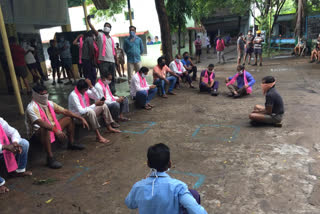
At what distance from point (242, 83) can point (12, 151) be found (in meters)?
6.31

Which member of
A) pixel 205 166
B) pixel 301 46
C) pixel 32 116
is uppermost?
pixel 301 46

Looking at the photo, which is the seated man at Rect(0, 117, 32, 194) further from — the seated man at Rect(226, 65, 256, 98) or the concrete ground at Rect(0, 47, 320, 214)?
the seated man at Rect(226, 65, 256, 98)

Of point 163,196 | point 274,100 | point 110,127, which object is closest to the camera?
point 163,196

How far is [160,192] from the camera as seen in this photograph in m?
1.73

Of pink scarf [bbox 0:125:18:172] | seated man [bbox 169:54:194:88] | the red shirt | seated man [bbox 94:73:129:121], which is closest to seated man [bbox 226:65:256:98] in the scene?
seated man [bbox 169:54:194:88]

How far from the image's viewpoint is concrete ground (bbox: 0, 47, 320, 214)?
2.97 metres

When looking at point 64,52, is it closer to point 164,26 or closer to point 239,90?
point 164,26

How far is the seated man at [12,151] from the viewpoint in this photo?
11.0ft

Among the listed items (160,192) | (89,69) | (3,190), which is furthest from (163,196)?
(89,69)

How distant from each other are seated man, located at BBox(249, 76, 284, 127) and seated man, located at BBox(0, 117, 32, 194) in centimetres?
417

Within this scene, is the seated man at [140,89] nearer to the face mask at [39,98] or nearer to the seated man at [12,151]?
the face mask at [39,98]

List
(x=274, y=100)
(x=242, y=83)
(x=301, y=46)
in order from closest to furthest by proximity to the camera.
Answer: (x=274, y=100) → (x=242, y=83) → (x=301, y=46)

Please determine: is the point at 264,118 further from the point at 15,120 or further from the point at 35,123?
the point at 15,120

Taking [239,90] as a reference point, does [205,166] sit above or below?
below
